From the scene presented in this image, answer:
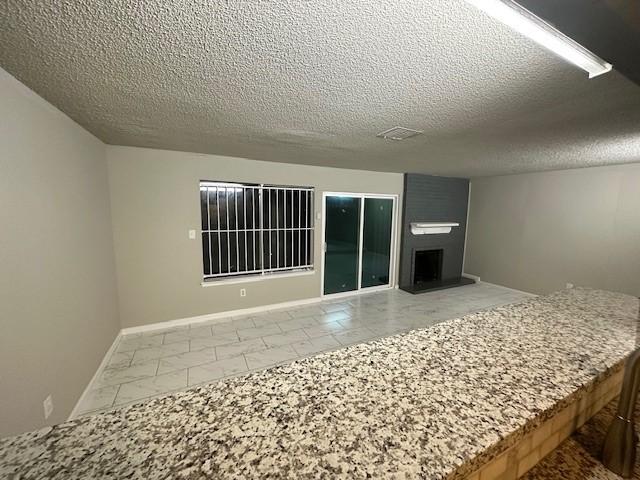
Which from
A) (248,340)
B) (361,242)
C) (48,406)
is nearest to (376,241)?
(361,242)

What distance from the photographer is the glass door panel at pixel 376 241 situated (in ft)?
16.4

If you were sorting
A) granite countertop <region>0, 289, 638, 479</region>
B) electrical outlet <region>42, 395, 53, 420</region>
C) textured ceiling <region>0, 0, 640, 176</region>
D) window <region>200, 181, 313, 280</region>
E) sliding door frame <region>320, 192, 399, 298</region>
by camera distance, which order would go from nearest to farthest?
granite countertop <region>0, 289, 638, 479</region>, textured ceiling <region>0, 0, 640, 176</region>, electrical outlet <region>42, 395, 53, 420</region>, window <region>200, 181, 313, 280</region>, sliding door frame <region>320, 192, 399, 298</region>

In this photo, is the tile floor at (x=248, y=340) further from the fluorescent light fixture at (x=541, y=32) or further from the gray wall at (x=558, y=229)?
the fluorescent light fixture at (x=541, y=32)

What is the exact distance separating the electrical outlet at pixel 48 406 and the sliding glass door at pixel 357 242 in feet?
11.4

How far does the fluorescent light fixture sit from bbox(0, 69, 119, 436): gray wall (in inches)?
94.0

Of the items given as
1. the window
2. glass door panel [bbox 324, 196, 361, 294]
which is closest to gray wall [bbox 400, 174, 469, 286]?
glass door panel [bbox 324, 196, 361, 294]

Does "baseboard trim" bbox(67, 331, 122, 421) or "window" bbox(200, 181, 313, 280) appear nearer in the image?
"baseboard trim" bbox(67, 331, 122, 421)

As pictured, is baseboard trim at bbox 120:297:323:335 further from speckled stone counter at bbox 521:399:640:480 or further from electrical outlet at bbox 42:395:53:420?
speckled stone counter at bbox 521:399:640:480

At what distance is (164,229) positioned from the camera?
3312 mm

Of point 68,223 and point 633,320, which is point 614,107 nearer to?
point 633,320

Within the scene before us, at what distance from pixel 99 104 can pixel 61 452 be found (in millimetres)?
2216

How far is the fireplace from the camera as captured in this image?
5.72m

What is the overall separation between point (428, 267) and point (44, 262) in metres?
6.07

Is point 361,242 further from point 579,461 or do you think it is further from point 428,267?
point 579,461
